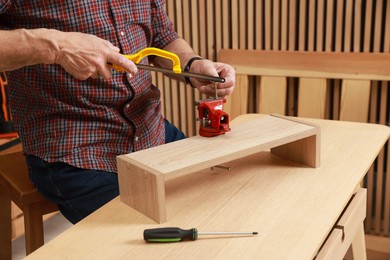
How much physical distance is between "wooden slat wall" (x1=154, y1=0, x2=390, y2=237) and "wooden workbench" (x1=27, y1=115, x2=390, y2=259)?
0.95 metres

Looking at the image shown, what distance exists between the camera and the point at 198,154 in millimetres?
1382

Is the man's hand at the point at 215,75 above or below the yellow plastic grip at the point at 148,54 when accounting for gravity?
below

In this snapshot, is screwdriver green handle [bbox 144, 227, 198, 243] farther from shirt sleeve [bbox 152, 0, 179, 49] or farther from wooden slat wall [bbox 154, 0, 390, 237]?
wooden slat wall [bbox 154, 0, 390, 237]

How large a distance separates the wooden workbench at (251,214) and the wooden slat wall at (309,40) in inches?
37.5

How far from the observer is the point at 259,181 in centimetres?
151

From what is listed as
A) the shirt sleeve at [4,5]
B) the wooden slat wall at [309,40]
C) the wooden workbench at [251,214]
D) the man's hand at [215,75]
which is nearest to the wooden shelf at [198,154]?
the wooden workbench at [251,214]

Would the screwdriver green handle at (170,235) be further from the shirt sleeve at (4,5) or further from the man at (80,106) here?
the shirt sleeve at (4,5)

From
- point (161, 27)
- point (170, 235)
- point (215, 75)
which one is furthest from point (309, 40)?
point (170, 235)

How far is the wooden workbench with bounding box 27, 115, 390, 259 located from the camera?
3.79 ft


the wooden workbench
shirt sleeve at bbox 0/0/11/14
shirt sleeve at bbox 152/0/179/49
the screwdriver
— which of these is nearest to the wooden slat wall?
shirt sleeve at bbox 152/0/179/49

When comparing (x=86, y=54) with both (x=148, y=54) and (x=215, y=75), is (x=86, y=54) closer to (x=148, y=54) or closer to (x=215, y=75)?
(x=148, y=54)

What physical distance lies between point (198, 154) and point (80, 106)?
519 mm

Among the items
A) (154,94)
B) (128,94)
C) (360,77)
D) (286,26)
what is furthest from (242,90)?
(128,94)

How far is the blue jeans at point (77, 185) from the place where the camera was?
1.71m
